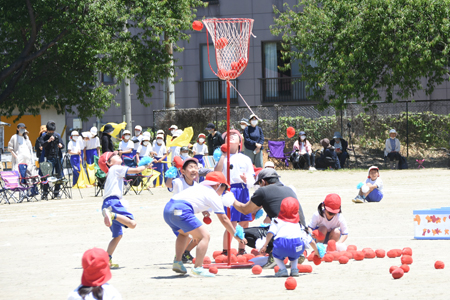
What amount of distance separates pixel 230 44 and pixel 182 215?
294 centimetres

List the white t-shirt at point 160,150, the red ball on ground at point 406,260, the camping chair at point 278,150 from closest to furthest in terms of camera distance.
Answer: the red ball on ground at point 406,260 → the white t-shirt at point 160,150 → the camping chair at point 278,150

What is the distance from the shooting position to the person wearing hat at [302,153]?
22.8m

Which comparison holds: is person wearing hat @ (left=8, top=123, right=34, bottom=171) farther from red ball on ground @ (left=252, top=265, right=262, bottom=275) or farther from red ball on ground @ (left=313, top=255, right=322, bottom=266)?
red ball on ground @ (left=313, top=255, right=322, bottom=266)

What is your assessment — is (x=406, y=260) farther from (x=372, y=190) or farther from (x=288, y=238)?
(x=372, y=190)

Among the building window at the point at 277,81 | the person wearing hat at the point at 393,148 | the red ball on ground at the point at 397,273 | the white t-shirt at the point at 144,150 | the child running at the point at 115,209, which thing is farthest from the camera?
the building window at the point at 277,81

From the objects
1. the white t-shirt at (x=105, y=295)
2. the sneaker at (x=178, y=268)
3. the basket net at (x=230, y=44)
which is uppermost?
the basket net at (x=230, y=44)

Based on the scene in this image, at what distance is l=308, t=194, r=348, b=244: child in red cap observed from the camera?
820cm

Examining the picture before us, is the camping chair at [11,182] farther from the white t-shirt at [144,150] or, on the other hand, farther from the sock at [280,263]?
the sock at [280,263]

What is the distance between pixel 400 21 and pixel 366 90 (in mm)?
2732

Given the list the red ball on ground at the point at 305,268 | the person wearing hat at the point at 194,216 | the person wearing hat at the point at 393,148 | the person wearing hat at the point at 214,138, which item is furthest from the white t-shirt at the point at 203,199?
the person wearing hat at the point at 393,148

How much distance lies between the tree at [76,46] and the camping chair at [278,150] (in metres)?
4.98

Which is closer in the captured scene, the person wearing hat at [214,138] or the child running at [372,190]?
the child running at [372,190]

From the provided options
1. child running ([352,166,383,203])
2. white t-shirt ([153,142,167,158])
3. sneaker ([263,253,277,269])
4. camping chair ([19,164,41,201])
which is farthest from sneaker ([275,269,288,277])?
white t-shirt ([153,142,167,158])

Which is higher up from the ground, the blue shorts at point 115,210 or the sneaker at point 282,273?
the blue shorts at point 115,210
